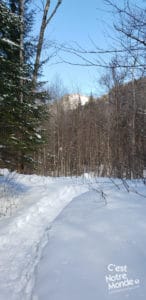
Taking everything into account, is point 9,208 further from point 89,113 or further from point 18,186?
point 89,113

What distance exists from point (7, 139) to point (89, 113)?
1892 cm

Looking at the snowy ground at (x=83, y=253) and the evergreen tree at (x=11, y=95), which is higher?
the evergreen tree at (x=11, y=95)

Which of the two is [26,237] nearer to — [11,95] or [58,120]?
→ [11,95]

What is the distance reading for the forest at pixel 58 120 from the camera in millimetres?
6566

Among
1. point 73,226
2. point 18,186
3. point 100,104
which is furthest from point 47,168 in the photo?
point 73,226

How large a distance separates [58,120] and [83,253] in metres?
24.7

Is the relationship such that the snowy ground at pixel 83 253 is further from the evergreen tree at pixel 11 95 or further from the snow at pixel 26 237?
the evergreen tree at pixel 11 95

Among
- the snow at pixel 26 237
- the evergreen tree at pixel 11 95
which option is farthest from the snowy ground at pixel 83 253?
the evergreen tree at pixel 11 95

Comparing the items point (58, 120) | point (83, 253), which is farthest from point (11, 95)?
point (58, 120)

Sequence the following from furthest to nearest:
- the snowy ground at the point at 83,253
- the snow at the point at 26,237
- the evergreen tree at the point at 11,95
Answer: the evergreen tree at the point at 11,95 → the snow at the point at 26,237 → the snowy ground at the point at 83,253

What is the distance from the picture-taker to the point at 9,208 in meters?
8.38

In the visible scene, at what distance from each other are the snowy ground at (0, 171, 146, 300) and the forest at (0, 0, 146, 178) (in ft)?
3.07

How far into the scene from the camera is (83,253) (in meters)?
3.89

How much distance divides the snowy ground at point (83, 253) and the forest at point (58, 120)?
3.07ft
